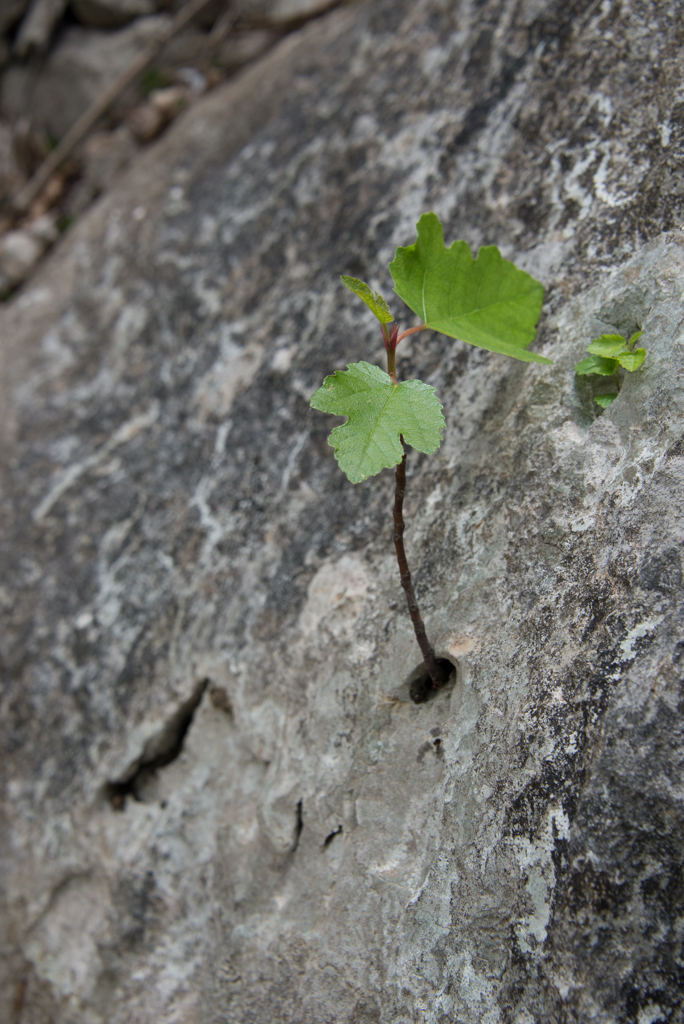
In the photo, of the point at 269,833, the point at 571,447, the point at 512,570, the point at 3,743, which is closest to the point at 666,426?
the point at 571,447

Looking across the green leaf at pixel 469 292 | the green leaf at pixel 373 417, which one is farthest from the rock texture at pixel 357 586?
the green leaf at pixel 373 417

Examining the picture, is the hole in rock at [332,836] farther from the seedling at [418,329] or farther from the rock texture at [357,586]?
the seedling at [418,329]

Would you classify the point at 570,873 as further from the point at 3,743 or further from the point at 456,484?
the point at 3,743

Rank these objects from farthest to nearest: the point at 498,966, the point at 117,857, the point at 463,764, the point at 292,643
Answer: the point at 117,857 → the point at 292,643 → the point at 463,764 → the point at 498,966

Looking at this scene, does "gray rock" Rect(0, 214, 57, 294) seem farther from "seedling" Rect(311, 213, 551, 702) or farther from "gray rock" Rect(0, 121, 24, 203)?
"seedling" Rect(311, 213, 551, 702)

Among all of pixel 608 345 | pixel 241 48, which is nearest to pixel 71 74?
pixel 241 48

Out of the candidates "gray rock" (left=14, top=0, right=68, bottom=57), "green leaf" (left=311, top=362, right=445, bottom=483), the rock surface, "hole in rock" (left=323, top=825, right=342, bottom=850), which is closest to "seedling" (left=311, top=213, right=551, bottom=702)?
"green leaf" (left=311, top=362, right=445, bottom=483)
